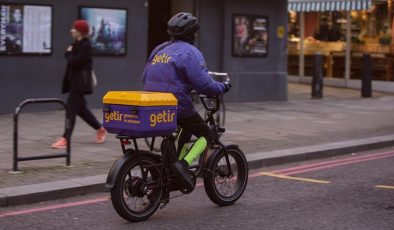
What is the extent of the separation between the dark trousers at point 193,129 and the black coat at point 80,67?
349 centimetres

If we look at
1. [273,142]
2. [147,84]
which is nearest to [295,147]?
[273,142]

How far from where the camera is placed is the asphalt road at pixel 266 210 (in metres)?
6.27

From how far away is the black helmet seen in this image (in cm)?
644

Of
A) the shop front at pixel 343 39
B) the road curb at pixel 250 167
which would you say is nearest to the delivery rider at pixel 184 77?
the road curb at pixel 250 167

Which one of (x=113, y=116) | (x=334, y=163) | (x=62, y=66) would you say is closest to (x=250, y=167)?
(x=334, y=163)

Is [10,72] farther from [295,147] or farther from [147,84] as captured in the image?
[147,84]

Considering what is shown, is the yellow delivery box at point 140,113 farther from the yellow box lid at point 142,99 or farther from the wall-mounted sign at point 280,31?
the wall-mounted sign at point 280,31

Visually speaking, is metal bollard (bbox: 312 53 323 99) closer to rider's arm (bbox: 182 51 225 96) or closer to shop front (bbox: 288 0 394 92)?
shop front (bbox: 288 0 394 92)

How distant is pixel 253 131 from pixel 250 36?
5.27m

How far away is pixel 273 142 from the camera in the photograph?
10898 millimetres

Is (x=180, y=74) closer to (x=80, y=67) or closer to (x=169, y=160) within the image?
(x=169, y=160)

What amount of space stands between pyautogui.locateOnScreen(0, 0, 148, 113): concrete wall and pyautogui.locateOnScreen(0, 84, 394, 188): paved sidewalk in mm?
468

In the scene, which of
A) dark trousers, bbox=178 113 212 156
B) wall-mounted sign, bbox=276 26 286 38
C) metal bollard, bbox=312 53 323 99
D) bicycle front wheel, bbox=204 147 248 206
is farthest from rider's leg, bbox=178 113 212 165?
metal bollard, bbox=312 53 323 99

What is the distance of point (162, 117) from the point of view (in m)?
6.06
